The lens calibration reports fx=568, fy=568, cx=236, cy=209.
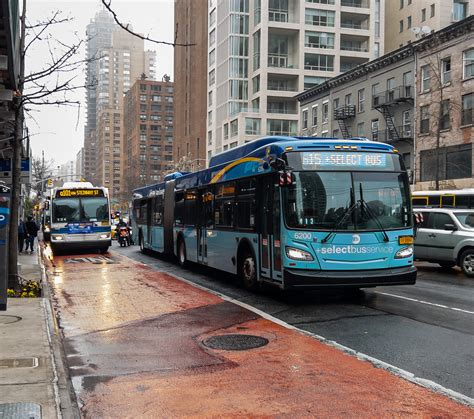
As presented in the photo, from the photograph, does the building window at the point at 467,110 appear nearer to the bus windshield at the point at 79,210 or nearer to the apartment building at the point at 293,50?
the bus windshield at the point at 79,210

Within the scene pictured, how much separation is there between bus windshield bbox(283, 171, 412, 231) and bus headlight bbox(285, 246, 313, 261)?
45 cm

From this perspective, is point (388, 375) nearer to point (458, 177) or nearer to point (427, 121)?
point (458, 177)

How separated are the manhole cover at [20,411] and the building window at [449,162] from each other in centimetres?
3510

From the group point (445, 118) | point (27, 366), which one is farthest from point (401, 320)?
point (445, 118)

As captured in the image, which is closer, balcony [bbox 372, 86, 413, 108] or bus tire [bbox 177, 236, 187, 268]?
bus tire [bbox 177, 236, 187, 268]

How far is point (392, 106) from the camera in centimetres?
4525

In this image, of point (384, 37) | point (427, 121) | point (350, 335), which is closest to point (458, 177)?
point (427, 121)

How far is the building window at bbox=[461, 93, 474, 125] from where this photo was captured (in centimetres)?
3736

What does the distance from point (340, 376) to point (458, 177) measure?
3518cm

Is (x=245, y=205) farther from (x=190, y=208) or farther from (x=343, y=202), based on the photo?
(x=190, y=208)

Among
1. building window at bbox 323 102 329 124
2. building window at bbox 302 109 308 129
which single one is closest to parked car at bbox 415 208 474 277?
building window at bbox 323 102 329 124

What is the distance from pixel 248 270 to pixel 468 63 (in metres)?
31.1

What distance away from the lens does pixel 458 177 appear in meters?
38.5

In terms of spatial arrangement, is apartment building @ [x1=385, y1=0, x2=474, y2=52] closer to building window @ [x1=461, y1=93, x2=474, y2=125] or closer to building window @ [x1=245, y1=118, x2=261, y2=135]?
building window @ [x1=461, y1=93, x2=474, y2=125]
